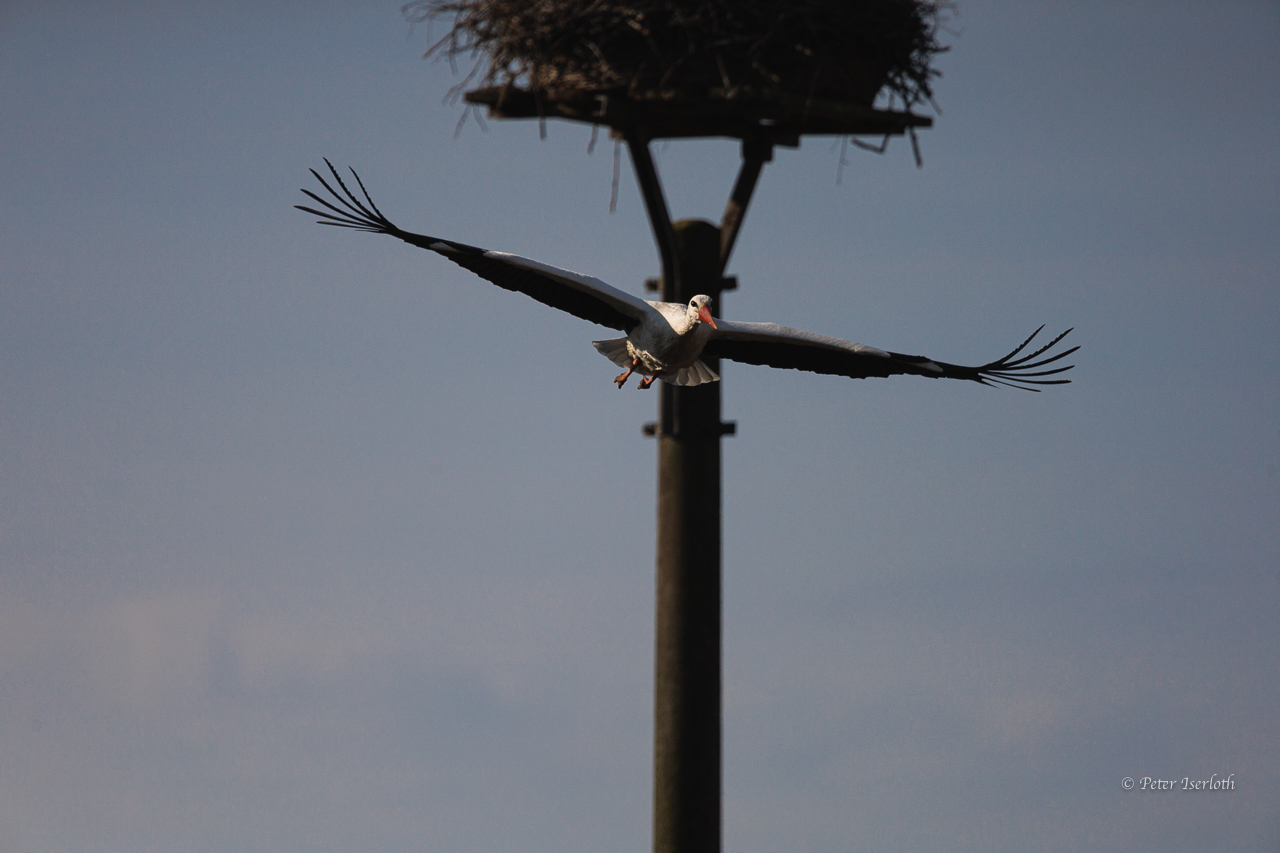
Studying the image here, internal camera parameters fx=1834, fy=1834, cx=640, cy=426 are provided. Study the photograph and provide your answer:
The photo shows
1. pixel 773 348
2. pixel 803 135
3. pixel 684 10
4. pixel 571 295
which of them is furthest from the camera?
pixel 803 135

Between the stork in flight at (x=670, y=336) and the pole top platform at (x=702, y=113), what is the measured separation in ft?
7.62

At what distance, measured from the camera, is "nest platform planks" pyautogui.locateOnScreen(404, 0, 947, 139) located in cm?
1195

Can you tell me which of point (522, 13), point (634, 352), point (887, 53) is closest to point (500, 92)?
point (522, 13)

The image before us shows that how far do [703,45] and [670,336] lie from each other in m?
3.20

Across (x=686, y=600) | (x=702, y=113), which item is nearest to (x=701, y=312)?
(x=702, y=113)

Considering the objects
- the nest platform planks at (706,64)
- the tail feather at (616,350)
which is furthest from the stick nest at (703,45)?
the tail feather at (616,350)

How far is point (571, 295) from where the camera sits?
9594mm

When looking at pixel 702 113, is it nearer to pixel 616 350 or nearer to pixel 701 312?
pixel 616 350

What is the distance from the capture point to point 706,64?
12.0 meters

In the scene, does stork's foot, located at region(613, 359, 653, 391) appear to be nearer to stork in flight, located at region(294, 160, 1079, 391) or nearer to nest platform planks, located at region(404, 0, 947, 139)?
stork in flight, located at region(294, 160, 1079, 391)

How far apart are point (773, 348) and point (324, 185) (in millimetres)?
2771

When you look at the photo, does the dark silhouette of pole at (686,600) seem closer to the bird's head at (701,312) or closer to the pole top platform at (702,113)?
the pole top platform at (702,113)

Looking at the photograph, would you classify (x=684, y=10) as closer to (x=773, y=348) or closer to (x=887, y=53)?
(x=887, y=53)

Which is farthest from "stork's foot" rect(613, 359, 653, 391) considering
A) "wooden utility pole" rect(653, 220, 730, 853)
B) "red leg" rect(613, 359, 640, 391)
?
"wooden utility pole" rect(653, 220, 730, 853)
